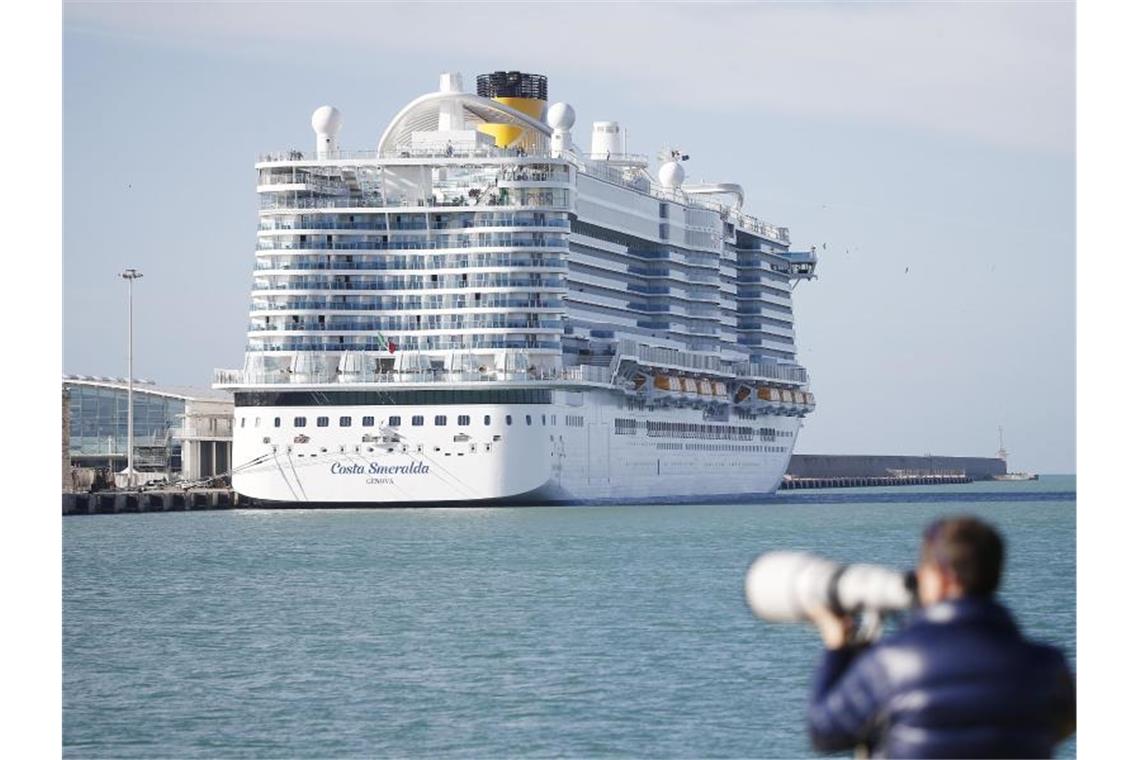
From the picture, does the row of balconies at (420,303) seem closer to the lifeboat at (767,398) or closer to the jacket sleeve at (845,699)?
the lifeboat at (767,398)

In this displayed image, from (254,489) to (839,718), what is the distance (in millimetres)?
54712

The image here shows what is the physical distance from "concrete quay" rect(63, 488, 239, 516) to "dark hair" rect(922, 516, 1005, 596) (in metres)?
60.8

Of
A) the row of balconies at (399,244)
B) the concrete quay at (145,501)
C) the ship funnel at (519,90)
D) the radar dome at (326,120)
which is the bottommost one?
the concrete quay at (145,501)

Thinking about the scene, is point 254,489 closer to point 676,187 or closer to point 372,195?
point 372,195

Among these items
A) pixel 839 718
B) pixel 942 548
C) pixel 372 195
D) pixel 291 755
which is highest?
pixel 372 195

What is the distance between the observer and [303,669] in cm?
2380

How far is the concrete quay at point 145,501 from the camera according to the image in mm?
65000

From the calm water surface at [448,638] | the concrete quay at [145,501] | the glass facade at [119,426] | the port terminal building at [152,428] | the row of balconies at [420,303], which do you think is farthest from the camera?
the glass facade at [119,426]

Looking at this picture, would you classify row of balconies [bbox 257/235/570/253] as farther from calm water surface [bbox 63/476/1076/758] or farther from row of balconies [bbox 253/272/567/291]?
calm water surface [bbox 63/476/1076/758]

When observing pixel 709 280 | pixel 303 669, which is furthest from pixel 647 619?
pixel 709 280

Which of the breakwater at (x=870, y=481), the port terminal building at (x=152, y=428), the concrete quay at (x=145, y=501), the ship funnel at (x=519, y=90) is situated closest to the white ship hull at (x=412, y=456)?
the concrete quay at (x=145, y=501)

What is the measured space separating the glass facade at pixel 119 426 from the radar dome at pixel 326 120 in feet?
77.8
